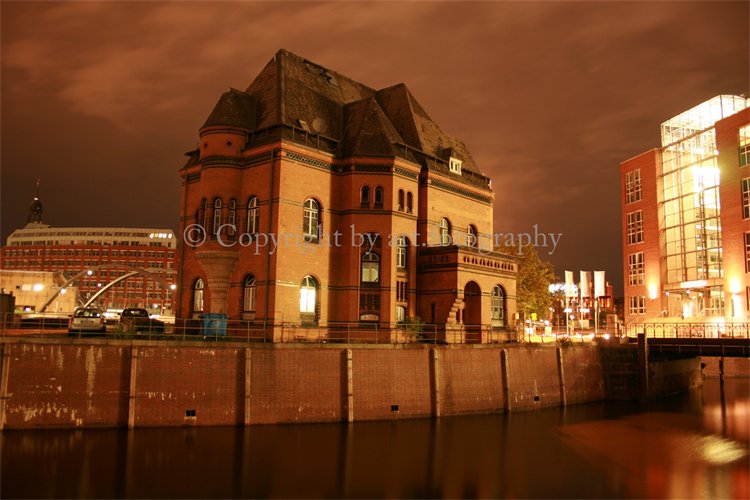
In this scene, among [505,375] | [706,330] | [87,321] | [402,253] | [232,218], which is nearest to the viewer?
[87,321]

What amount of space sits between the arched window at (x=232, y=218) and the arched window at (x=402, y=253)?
10034 millimetres

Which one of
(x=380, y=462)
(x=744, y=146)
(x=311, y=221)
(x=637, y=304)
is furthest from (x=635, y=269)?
(x=380, y=462)

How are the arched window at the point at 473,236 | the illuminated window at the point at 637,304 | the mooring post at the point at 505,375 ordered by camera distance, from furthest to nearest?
the illuminated window at the point at 637,304, the arched window at the point at 473,236, the mooring post at the point at 505,375

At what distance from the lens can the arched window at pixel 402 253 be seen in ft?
126

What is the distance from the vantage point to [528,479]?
2275 centimetres

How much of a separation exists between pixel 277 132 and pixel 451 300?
14.8 meters

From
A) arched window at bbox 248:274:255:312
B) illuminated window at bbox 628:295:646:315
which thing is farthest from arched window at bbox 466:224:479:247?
illuminated window at bbox 628:295:646:315

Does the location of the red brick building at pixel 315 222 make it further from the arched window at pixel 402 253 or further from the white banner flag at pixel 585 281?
the white banner flag at pixel 585 281

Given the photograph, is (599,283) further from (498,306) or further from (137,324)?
(137,324)

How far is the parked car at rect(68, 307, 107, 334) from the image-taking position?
30500mm

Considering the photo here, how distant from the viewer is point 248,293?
3528cm

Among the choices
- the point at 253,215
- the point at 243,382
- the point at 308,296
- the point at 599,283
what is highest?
the point at 253,215

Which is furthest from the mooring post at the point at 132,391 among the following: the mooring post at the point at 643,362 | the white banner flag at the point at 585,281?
the white banner flag at the point at 585,281

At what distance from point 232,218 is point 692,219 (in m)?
52.1
